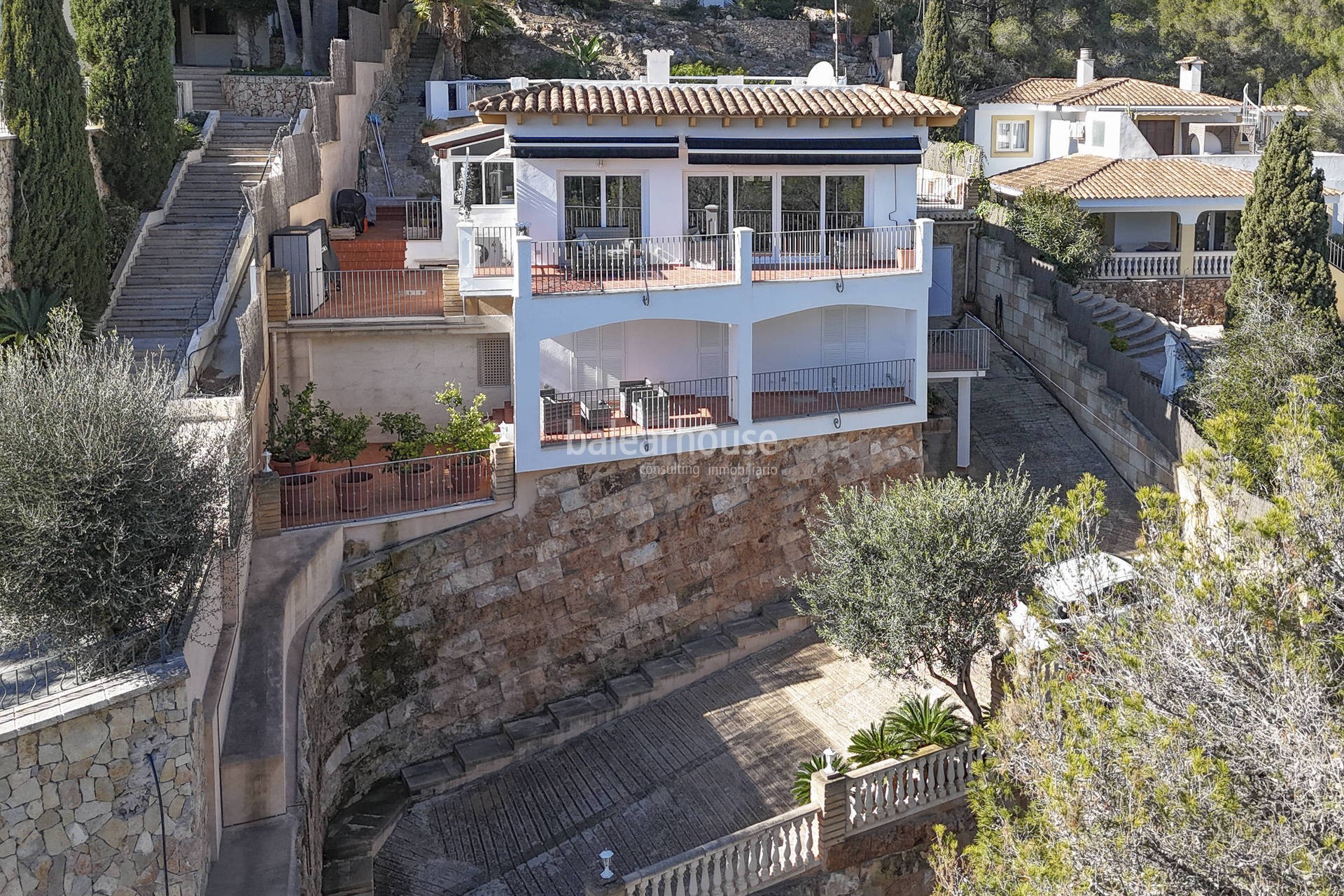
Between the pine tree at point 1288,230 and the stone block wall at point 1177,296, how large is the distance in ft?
11.5

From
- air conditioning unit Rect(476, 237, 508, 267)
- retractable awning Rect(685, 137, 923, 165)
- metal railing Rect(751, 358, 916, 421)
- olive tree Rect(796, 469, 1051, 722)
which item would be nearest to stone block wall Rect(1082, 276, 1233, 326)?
metal railing Rect(751, 358, 916, 421)

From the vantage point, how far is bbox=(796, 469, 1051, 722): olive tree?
18.9 m

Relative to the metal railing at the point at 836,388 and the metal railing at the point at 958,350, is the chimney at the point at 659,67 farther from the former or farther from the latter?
the metal railing at the point at 958,350

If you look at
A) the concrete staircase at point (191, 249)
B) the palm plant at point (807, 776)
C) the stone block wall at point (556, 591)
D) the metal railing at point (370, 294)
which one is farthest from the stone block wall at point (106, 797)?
the metal railing at point (370, 294)

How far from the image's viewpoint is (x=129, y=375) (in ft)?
47.5

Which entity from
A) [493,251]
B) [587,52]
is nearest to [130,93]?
[493,251]

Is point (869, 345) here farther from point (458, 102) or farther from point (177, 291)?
point (458, 102)

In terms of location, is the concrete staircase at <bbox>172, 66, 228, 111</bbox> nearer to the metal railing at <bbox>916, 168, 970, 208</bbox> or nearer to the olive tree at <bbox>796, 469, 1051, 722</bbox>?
the metal railing at <bbox>916, 168, 970, 208</bbox>

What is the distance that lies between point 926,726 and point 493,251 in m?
10.2

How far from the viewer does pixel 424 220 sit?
31.3 m

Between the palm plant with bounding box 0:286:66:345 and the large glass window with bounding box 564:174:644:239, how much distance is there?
8.17m

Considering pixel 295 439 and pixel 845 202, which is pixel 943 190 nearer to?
A: pixel 845 202

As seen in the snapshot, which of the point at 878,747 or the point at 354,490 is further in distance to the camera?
the point at 354,490

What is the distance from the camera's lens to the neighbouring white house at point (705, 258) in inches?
902
